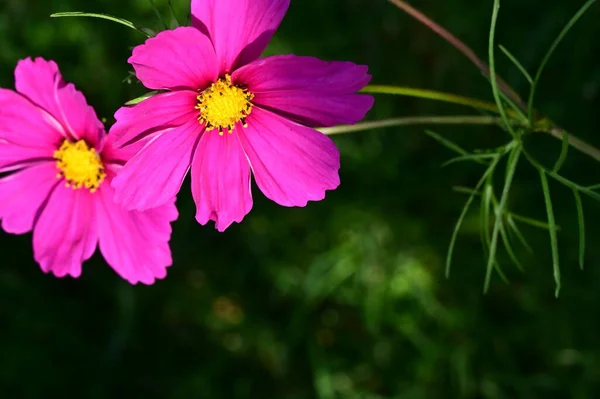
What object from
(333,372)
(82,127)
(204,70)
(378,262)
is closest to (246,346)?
(333,372)

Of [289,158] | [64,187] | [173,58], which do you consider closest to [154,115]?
[173,58]

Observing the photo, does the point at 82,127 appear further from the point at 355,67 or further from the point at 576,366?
the point at 576,366

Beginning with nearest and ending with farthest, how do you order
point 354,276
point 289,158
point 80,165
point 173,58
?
1. point 173,58
2. point 289,158
3. point 80,165
4. point 354,276

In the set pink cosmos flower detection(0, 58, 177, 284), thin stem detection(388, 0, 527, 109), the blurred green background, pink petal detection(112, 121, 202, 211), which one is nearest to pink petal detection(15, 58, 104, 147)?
pink cosmos flower detection(0, 58, 177, 284)

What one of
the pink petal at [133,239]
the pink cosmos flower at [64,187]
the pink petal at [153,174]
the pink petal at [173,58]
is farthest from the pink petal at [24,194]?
the pink petal at [173,58]

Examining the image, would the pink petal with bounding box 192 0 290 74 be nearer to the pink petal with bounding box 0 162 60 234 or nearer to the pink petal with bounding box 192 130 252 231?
the pink petal with bounding box 192 130 252 231

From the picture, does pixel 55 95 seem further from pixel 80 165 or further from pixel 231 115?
pixel 231 115

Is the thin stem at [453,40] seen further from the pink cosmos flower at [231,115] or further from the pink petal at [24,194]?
the pink petal at [24,194]

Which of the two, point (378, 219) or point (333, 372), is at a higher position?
point (378, 219)
